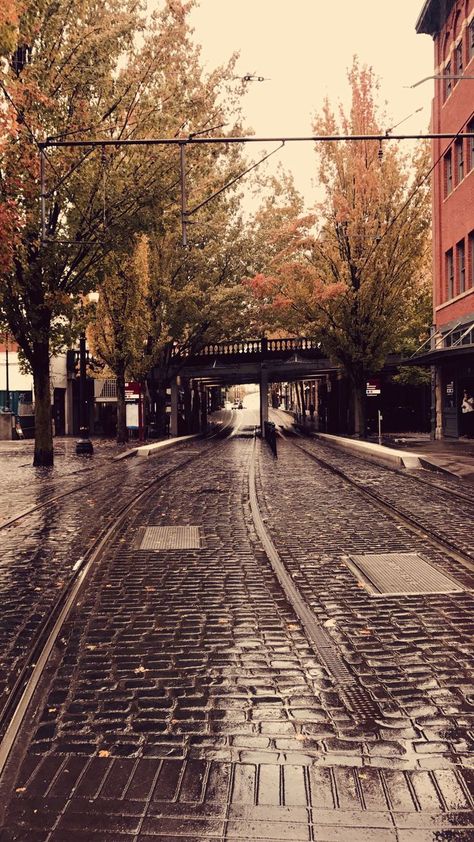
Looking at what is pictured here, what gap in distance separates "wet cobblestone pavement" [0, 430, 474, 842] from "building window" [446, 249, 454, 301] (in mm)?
23365

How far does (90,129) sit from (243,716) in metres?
15.9

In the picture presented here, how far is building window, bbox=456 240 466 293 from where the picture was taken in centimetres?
2725

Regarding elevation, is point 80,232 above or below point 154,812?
above

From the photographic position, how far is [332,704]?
400 cm

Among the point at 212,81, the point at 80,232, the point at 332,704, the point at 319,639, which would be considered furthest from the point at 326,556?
the point at 212,81

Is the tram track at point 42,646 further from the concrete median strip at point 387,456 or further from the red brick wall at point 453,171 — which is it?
the red brick wall at point 453,171

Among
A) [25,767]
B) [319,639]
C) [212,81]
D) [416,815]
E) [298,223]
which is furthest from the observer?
[298,223]

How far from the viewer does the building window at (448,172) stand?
28683mm

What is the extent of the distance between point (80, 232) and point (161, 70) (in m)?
4.40

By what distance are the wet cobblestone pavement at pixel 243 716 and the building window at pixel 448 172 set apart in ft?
80.6

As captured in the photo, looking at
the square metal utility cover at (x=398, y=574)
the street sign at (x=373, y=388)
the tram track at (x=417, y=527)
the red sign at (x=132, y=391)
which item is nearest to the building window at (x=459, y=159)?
the street sign at (x=373, y=388)

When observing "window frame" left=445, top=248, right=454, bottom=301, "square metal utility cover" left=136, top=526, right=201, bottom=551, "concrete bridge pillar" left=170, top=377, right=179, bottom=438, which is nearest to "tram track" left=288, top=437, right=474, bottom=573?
"square metal utility cover" left=136, top=526, right=201, bottom=551

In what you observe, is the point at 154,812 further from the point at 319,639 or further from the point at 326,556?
the point at 326,556

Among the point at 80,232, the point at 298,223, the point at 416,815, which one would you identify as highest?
the point at 298,223
